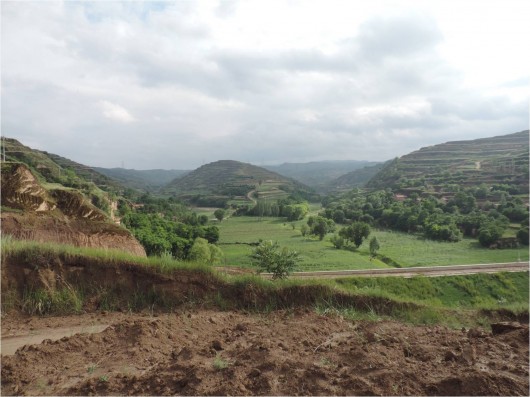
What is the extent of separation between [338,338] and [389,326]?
1.05 meters

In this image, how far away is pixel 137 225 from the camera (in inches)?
1815

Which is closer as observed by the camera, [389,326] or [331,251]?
[389,326]

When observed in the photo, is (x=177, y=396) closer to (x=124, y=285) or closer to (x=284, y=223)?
(x=124, y=285)

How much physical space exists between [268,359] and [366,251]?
189 feet

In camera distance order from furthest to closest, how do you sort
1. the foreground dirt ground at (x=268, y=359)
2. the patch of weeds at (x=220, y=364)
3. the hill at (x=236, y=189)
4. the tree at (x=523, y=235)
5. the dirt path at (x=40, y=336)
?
1. the hill at (x=236, y=189)
2. the tree at (x=523, y=235)
3. the dirt path at (x=40, y=336)
4. the patch of weeds at (x=220, y=364)
5. the foreground dirt ground at (x=268, y=359)

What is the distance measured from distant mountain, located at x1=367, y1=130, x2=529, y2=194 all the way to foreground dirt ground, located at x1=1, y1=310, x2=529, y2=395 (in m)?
89.2

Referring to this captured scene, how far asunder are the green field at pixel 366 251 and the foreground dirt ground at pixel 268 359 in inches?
1454

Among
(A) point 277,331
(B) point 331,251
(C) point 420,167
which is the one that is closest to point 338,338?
(A) point 277,331

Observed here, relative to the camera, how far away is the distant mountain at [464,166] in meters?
88.2

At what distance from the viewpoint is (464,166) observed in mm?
110938

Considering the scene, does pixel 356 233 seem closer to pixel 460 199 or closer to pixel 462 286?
pixel 460 199

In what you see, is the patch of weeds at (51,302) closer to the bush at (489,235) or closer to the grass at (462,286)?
the grass at (462,286)

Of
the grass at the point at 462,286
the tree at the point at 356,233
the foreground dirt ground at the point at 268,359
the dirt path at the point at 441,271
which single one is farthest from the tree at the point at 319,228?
the foreground dirt ground at the point at 268,359

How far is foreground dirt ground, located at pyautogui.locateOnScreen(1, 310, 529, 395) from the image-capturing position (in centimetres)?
338
